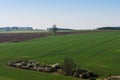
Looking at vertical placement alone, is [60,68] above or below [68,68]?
below

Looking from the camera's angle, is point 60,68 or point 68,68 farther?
point 60,68

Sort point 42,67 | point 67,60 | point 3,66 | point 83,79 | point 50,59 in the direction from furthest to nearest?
point 50,59, point 3,66, point 42,67, point 67,60, point 83,79

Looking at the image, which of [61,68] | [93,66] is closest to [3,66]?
[61,68]

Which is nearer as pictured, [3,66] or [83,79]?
[83,79]

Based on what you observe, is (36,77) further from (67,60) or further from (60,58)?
(60,58)

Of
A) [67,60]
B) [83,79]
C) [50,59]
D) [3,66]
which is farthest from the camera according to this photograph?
[50,59]

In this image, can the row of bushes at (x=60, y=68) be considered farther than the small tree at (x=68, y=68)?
No

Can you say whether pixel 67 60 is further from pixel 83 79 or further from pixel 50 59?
pixel 50 59

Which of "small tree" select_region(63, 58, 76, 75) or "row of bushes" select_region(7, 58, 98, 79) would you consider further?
"small tree" select_region(63, 58, 76, 75)

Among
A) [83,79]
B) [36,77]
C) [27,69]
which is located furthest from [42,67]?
[83,79]
